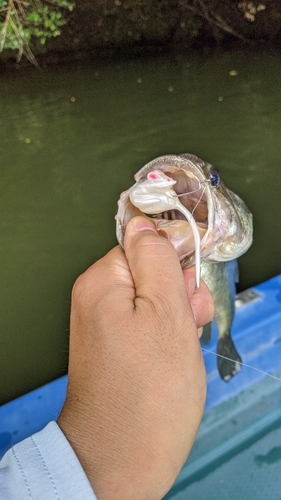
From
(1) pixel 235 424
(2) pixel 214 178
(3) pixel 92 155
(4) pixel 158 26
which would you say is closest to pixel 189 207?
(2) pixel 214 178

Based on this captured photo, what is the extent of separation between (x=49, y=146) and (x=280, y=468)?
191 inches

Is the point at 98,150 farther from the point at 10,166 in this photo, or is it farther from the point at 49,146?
the point at 10,166

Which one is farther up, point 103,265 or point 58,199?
point 103,265

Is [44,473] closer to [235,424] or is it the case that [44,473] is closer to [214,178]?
[214,178]

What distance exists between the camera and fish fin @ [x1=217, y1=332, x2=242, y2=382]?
2273 mm

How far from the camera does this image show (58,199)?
15.6ft

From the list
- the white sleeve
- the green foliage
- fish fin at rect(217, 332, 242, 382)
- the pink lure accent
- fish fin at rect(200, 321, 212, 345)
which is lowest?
fish fin at rect(217, 332, 242, 382)

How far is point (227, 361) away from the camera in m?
2.29

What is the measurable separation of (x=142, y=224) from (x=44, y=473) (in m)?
0.62

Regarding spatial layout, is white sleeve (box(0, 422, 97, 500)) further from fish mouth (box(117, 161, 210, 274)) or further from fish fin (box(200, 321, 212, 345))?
fish fin (box(200, 321, 212, 345))

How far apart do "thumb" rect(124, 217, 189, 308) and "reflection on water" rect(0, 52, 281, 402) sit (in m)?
2.26

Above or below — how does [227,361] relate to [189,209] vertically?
below

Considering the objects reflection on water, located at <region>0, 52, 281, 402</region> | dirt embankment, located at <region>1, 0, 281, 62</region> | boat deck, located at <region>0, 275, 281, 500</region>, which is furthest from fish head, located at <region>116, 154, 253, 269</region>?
dirt embankment, located at <region>1, 0, 281, 62</region>

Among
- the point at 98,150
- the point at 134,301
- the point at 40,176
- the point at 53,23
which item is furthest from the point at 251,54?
the point at 134,301
